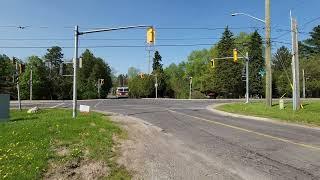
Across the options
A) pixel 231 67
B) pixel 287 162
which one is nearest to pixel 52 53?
pixel 231 67

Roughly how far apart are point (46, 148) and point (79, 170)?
7.78 ft

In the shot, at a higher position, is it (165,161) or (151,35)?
(151,35)

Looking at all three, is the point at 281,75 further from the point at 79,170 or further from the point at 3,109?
the point at 79,170

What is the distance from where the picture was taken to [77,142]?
48.0 ft

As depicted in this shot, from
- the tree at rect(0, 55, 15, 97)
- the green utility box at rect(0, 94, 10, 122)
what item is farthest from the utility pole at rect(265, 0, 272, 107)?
the tree at rect(0, 55, 15, 97)

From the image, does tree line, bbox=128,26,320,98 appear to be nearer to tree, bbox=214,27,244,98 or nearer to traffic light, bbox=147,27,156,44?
tree, bbox=214,27,244,98

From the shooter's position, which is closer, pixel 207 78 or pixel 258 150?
pixel 258 150

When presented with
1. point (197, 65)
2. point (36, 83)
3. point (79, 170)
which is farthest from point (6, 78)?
point (79, 170)

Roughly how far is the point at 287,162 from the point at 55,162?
236 inches

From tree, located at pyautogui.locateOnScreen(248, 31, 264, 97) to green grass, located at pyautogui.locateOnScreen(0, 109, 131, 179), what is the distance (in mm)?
88626

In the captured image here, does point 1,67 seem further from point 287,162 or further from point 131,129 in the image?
point 287,162

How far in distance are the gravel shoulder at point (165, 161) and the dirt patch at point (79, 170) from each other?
2.49 feet

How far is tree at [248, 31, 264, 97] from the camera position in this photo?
342ft

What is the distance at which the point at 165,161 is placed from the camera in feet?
41.1
